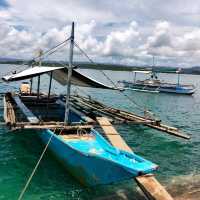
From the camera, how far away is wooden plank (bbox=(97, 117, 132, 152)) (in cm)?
1274

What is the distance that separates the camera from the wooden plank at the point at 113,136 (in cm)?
1274

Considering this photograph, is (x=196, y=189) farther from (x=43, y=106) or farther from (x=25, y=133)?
(x=43, y=106)

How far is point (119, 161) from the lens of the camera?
10227 millimetres

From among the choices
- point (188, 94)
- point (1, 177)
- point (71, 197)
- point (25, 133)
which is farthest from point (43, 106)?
point (188, 94)

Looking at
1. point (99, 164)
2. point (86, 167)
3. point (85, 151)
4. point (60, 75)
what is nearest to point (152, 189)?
point (99, 164)

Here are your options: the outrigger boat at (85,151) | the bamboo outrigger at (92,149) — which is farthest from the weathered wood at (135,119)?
the outrigger boat at (85,151)

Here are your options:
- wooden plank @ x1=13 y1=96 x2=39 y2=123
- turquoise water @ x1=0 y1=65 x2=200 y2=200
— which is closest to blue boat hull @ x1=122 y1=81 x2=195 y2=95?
turquoise water @ x1=0 y1=65 x2=200 y2=200

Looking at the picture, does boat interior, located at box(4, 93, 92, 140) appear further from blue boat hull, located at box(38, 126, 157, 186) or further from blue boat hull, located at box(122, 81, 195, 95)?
blue boat hull, located at box(122, 81, 195, 95)

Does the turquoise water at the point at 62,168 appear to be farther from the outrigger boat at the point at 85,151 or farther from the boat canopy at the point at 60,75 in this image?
the boat canopy at the point at 60,75

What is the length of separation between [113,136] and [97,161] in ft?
11.6

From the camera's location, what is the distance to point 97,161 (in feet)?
34.4

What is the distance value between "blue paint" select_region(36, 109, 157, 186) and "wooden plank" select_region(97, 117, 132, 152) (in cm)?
63

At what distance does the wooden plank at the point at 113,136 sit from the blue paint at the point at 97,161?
0.63m

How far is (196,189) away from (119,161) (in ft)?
12.9
